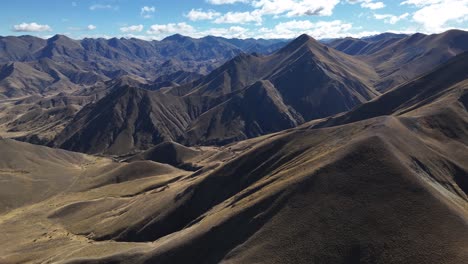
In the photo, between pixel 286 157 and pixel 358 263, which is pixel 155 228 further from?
pixel 358 263

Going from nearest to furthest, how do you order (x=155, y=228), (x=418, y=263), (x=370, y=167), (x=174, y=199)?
(x=418, y=263) → (x=370, y=167) → (x=155, y=228) → (x=174, y=199)

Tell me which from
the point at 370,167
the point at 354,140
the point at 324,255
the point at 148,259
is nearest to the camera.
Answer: the point at 324,255

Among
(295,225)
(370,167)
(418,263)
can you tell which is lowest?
(418,263)

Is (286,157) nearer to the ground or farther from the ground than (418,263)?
farther from the ground

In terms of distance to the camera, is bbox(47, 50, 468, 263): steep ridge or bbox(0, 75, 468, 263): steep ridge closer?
bbox(47, 50, 468, 263): steep ridge

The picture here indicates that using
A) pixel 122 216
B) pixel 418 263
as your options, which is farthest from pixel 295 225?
pixel 122 216

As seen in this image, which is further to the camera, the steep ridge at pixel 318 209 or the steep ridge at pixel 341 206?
the steep ridge at pixel 318 209

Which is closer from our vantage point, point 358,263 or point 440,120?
point 358,263

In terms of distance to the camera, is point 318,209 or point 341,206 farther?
point 318,209

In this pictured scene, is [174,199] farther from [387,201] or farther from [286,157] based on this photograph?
[387,201]
